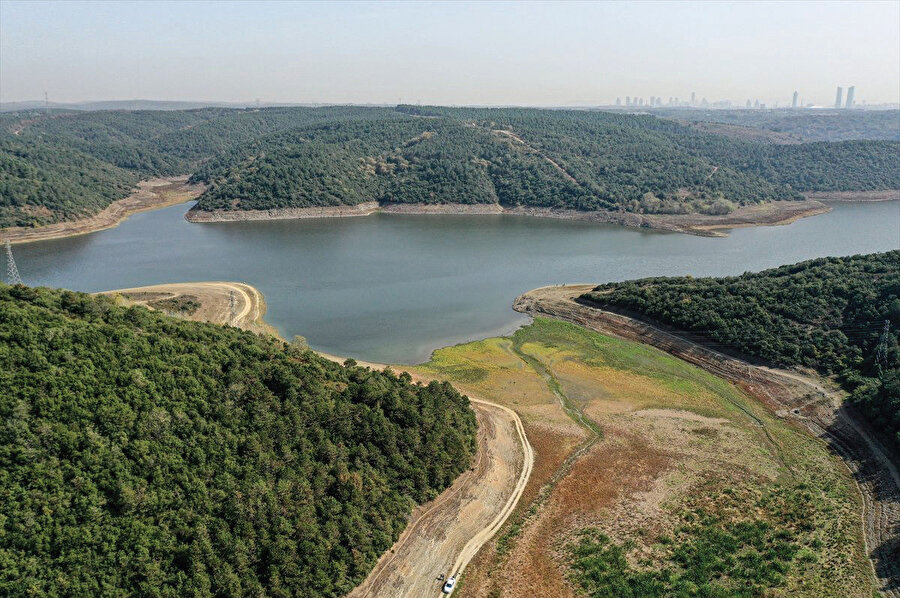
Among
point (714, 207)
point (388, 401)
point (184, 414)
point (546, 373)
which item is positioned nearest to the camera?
point (184, 414)

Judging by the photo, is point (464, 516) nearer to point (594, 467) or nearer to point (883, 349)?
point (594, 467)

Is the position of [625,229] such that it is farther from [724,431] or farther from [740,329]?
[724,431]

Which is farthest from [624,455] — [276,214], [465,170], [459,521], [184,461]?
[465,170]

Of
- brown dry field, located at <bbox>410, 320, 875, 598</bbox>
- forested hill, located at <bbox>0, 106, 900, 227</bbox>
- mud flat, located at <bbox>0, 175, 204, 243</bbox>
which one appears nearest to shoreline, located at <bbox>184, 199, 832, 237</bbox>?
forested hill, located at <bbox>0, 106, 900, 227</bbox>

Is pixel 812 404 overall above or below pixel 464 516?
above

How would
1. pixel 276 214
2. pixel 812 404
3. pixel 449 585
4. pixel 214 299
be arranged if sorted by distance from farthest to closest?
pixel 276 214 < pixel 214 299 < pixel 812 404 < pixel 449 585

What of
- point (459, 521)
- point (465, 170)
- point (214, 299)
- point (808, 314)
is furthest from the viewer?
point (465, 170)

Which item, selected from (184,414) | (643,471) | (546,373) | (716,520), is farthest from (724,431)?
(184,414)

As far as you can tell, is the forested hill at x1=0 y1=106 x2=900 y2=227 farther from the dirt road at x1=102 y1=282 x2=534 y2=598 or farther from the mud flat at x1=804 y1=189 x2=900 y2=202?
the dirt road at x1=102 y1=282 x2=534 y2=598
